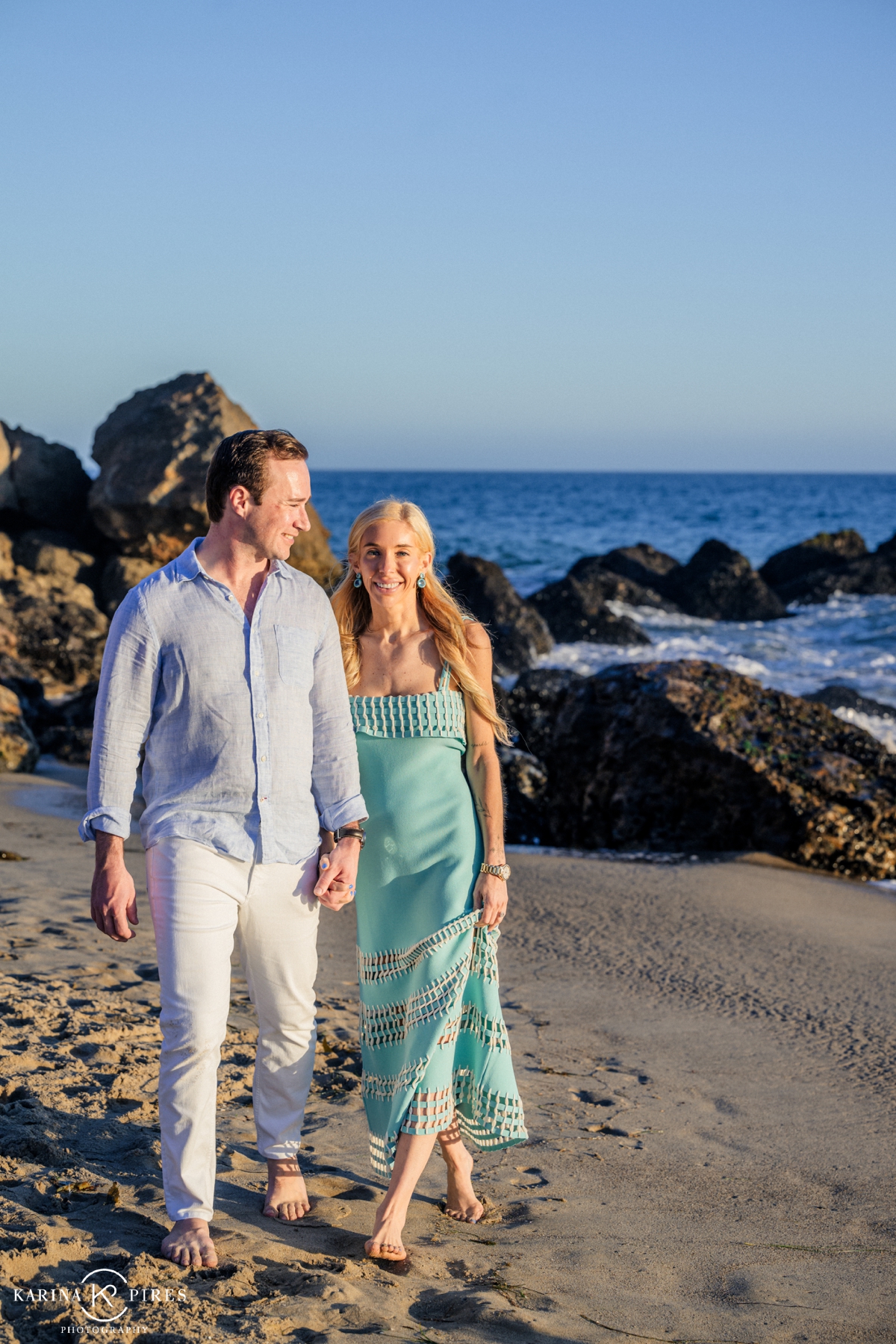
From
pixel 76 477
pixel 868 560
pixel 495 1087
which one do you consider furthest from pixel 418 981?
pixel 868 560

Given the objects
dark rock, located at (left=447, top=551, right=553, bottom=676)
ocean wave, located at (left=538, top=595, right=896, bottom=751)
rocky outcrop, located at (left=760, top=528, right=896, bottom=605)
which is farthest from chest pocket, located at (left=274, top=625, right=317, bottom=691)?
rocky outcrop, located at (left=760, top=528, right=896, bottom=605)

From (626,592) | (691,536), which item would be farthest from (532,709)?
(691,536)

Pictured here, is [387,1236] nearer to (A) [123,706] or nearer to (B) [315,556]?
(A) [123,706]

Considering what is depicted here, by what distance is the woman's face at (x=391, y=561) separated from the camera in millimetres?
3193

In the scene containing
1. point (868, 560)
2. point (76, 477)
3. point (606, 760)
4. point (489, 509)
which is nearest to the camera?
point (606, 760)

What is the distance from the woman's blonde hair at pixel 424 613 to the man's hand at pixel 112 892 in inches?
33.8

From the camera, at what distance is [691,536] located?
50.0 metres

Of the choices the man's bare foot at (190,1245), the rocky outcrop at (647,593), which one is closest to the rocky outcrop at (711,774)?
the man's bare foot at (190,1245)

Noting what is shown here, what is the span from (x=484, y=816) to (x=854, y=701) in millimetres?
11880

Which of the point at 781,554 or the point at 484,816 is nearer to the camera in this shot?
the point at 484,816

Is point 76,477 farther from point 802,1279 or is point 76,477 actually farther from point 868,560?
point 868,560

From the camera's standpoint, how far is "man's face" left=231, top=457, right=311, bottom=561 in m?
2.85

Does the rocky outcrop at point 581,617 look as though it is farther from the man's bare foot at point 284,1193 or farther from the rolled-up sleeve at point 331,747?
the man's bare foot at point 284,1193

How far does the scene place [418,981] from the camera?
301cm
